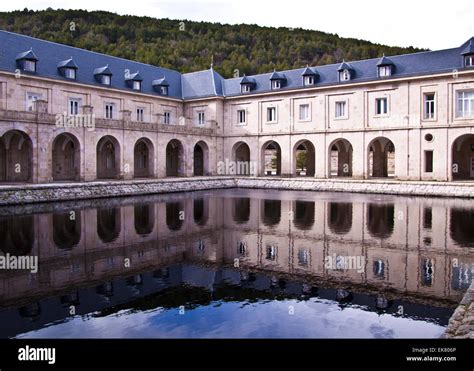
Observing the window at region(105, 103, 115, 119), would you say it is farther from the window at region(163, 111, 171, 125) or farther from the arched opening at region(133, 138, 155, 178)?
the window at region(163, 111, 171, 125)

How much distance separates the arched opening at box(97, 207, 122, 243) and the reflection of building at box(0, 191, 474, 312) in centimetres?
3

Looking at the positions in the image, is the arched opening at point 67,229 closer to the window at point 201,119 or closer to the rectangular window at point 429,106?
the window at point 201,119

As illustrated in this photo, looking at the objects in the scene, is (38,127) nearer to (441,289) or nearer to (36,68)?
(36,68)

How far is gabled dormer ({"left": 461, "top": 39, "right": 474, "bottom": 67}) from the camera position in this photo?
3123 centimetres

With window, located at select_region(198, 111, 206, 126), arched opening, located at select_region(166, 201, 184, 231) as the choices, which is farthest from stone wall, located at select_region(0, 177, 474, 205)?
window, located at select_region(198, 111, 206, 126)

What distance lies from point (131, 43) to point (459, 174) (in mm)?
57143

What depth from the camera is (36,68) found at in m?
32.6

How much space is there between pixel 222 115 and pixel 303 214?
2625 centimetres

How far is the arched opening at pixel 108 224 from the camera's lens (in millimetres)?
14492

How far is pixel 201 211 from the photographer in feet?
68.8

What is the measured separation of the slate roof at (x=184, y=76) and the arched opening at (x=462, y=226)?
53.9 ft

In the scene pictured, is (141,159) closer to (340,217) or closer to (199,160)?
(199,160)
